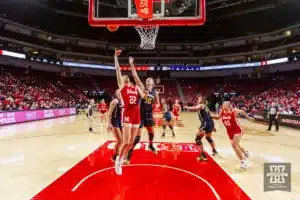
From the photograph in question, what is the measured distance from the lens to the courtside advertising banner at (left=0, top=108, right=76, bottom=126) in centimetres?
1945

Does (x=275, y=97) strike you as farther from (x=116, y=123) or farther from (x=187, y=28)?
(x=116, y=123)

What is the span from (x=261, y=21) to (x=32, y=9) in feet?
112

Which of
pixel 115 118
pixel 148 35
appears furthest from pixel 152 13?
pixel 148 35

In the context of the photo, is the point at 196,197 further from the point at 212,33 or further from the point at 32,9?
the point at 212,33

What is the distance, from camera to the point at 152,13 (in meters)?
8.89

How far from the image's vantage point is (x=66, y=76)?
1747 inches

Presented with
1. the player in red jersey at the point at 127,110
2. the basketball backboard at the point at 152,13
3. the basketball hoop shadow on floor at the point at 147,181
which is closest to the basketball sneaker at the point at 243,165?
the basketball hoop shadow on floor at the point at 147,181

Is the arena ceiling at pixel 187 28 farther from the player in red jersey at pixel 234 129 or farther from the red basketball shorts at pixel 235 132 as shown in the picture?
the red basketball shorts at pixel 235 132

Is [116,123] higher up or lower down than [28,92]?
lower down

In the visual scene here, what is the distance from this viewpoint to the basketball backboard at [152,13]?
8.96 metres

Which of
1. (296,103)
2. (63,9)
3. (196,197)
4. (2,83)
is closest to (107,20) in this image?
(196,197)
